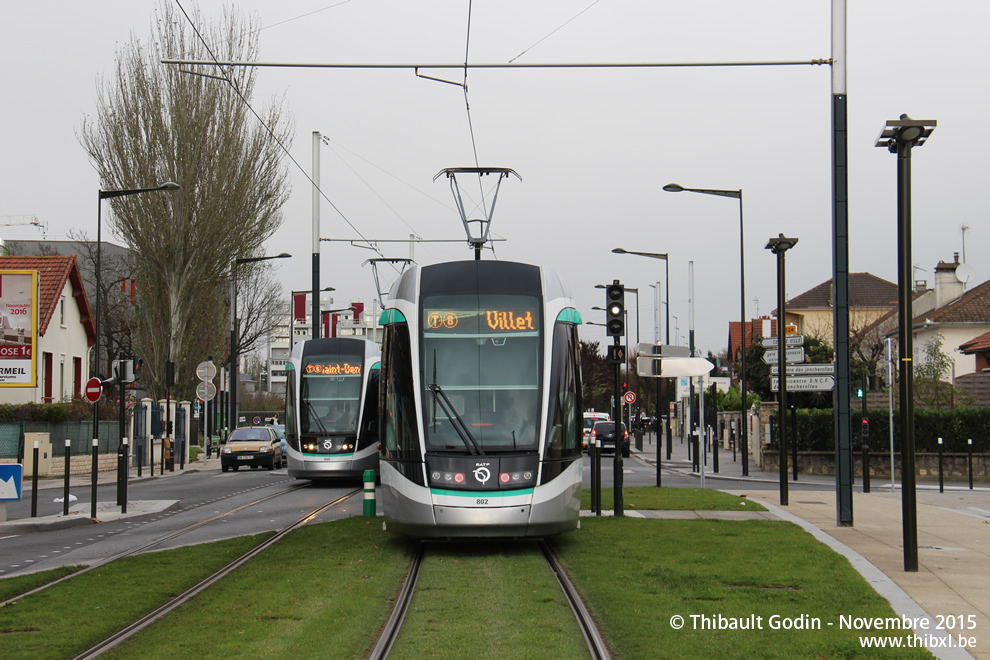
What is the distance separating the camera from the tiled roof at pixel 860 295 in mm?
76000

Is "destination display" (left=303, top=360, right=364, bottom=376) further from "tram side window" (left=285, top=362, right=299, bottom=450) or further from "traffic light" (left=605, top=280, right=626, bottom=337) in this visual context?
"traffic light" (left=605, top=280, right=626, bottom=337)

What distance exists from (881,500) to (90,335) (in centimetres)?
4133

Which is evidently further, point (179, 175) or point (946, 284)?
point (946, 284)

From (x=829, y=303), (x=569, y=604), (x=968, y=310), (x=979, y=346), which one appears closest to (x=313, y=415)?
(x=569, y=604)

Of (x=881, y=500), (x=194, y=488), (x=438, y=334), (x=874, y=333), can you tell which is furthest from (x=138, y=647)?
(x=874, y=333)

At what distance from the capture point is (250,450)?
1490 inches

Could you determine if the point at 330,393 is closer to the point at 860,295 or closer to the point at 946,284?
the point at 946,284

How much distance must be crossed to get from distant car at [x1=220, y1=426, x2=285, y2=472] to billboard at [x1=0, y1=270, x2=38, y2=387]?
37.6 ft

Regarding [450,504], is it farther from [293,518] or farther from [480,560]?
[293,518]

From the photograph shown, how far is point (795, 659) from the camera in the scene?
7.13 m

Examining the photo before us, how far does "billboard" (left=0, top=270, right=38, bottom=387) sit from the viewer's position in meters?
25.8

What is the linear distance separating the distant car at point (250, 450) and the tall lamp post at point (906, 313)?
29.2 meters

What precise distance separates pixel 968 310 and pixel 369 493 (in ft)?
162

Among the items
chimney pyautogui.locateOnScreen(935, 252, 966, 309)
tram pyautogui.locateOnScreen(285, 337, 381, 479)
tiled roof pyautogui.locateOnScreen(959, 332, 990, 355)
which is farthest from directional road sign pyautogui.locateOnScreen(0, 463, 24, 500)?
chimney pyautogui.locateOnScreen(935, 252, 966, 309)
